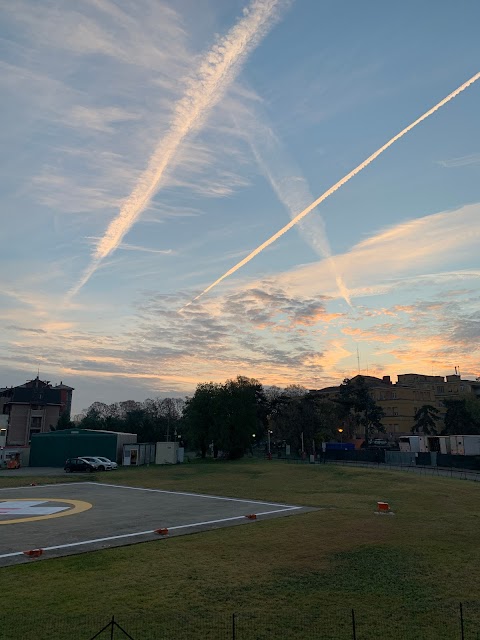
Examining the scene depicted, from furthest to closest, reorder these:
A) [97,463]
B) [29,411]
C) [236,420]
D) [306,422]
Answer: [29,411] < [306,422] < [236,420] < [97,463]

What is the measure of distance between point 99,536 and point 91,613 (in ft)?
30.6

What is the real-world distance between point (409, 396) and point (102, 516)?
12462 cm

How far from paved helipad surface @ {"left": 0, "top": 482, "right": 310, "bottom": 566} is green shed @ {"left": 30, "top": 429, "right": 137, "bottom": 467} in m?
27.9

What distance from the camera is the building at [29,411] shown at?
383ft

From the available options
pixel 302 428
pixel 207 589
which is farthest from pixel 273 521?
pixel 302 428

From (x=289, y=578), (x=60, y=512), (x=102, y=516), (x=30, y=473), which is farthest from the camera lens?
(x=30, y=473)

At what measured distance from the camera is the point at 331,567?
52.6 ft

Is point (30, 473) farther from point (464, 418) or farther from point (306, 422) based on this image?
point (464, 418)

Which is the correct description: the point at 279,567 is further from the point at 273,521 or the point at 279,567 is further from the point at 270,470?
the point at 270,470

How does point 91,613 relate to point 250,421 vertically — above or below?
below

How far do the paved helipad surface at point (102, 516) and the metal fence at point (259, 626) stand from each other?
669 centimetres

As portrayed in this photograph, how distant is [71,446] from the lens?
221 ft

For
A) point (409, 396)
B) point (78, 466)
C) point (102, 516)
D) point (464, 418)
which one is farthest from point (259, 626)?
point (409, 396)

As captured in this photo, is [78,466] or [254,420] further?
[254,420]
